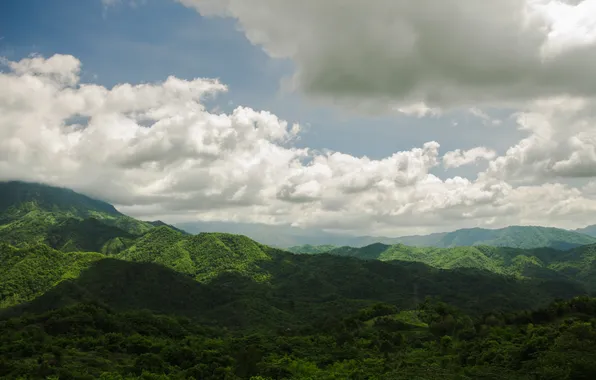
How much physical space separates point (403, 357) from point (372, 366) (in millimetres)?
9295

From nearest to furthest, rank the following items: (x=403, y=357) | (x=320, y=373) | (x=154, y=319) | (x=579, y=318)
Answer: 1. (x=320, y=373)
2. (x=403, y=357)
3. (x=579, y=318)
4. (x=154, y=319)

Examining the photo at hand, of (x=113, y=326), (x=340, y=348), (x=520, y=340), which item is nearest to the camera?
(x=520, y=340)

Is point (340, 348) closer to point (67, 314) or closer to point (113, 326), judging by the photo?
point (113, 326)

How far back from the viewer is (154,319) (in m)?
138

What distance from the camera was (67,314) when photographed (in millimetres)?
121625

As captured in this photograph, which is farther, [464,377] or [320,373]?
[320,373]

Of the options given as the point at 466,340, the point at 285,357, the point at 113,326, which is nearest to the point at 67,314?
the point at 113,326

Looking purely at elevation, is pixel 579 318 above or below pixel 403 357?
above

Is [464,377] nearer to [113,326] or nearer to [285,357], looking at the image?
[285,357]

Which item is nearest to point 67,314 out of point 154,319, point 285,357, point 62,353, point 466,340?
point 154,319

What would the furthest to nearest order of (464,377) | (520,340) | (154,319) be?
(154,319), (520,340), (464,377)

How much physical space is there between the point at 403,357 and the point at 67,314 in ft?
319

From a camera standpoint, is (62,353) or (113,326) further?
(113,326)

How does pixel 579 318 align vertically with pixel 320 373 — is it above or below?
above
